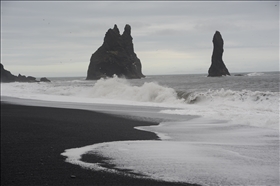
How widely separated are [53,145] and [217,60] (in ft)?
333

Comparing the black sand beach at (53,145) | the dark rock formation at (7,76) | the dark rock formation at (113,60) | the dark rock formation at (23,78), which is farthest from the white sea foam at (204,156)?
the dark rock formation at (113,60)

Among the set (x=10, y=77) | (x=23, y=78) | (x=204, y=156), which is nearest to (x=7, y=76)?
(x=10, y=77)

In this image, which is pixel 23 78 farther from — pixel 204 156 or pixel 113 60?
pixel 204 156

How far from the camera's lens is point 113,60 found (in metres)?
112

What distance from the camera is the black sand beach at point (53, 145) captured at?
5281mm

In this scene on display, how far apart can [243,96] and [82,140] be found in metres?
12.4

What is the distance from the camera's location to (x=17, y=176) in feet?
17.9

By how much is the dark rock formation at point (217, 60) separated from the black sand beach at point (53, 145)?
9371 cm

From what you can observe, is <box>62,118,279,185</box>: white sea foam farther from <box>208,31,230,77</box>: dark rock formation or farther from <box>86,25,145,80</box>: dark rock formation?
<box>86,25,145,80</box>: dark rock formation

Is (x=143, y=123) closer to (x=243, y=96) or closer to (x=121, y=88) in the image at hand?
(x=243, y=96)

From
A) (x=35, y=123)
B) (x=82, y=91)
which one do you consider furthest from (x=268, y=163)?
(x=82, y=91)

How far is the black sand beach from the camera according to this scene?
17.3 feet

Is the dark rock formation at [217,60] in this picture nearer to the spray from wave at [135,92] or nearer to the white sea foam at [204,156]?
the spray from wave at [135,92]

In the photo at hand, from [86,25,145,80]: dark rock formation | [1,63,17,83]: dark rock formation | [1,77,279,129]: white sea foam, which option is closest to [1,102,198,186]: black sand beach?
[1,77,279,129]: white sea foam
